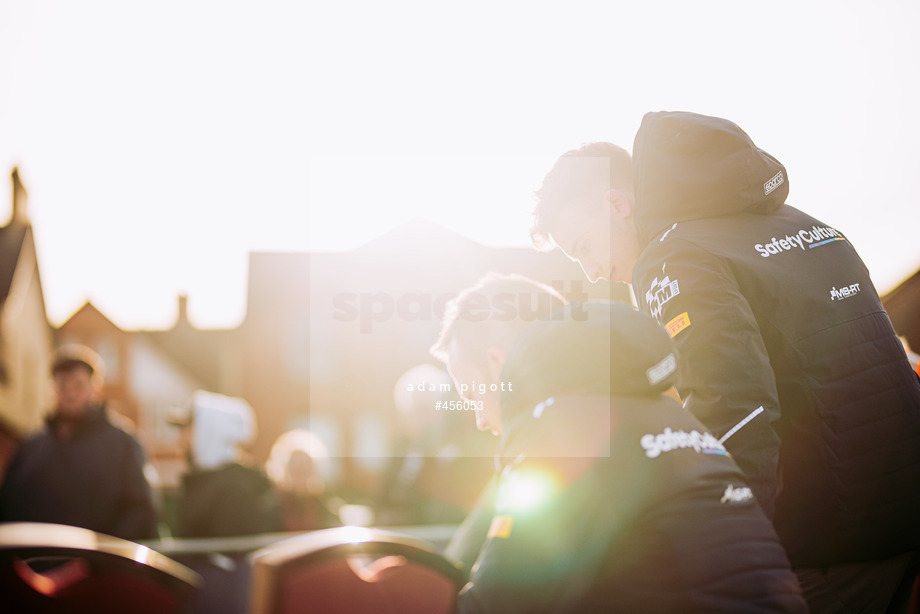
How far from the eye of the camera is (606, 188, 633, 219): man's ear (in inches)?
104

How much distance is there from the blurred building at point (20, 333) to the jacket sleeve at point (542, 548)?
82.4ft

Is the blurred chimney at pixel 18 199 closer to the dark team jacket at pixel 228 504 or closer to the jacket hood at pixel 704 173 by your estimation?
the dark team jacket at pixel 228 504

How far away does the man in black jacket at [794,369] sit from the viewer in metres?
1.87

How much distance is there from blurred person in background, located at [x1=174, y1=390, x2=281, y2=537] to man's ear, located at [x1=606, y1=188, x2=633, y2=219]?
372cm

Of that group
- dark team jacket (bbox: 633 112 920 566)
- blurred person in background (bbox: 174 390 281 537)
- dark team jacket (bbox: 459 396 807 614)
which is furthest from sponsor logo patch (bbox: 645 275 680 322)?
blurred person in background (bbox: 174 390 281 537)

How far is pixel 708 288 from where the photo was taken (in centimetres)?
194

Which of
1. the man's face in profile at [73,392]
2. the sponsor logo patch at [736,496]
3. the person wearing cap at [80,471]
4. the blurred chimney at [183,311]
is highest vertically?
the sponsor logo patch at [736,496]

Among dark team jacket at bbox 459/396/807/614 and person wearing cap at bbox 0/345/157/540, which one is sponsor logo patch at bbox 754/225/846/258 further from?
person wearing cap at bbox 0/345/157/540

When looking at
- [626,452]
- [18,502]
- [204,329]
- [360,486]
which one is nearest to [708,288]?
[626,452]

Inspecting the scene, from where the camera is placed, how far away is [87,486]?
192 inches

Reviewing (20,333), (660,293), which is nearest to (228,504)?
(660,293)

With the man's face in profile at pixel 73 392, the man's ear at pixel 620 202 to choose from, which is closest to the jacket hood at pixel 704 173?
the man's ear at pixel 620 202

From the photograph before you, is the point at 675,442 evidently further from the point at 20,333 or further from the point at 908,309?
the point at 20,333

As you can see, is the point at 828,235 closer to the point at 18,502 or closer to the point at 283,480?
the point at 283,480
